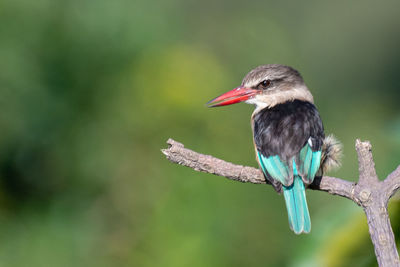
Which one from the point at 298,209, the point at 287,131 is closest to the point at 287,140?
the point at 287,131

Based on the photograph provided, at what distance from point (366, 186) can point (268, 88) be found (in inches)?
55.4

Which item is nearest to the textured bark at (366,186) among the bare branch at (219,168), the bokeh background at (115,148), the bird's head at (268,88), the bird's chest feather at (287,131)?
the bare branch at (219,168)

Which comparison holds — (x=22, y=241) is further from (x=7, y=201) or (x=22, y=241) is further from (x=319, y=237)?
(x=319, y=237)

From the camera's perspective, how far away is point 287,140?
2879 mm

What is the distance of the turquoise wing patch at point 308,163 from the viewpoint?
270 cm

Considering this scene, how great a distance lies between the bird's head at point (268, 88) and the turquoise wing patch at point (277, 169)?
0.70 meters

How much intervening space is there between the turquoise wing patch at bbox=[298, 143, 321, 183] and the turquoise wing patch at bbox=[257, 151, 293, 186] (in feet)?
0.20

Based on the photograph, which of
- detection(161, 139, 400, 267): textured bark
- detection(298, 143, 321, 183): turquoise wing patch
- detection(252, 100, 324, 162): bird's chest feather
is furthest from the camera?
detection(252, 100, 324, 162): bird's chest feather

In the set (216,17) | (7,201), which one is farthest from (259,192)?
(216,17)

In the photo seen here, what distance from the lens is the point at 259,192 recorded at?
5.11m

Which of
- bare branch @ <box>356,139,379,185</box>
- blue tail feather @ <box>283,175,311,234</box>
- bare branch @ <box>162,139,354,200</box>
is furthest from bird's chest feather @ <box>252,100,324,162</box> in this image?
bare branch @ <box>356,139,379,185</box>

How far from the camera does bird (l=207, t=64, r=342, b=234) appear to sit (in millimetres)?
2730

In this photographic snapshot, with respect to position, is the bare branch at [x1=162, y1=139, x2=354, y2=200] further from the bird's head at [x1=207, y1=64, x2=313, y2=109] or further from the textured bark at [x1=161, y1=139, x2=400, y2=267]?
the bird's head at [x1=207, y1=64, x2=313, y2=109]

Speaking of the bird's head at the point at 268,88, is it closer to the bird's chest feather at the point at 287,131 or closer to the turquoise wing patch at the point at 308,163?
the bird's chest feather at the point at 287,131
